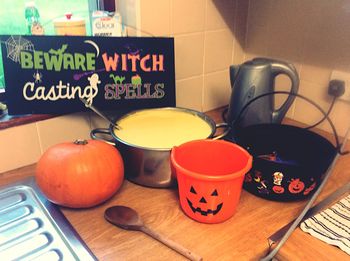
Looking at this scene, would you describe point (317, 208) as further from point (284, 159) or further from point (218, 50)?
point (218, 50)

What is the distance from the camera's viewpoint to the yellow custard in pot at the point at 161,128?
812mm

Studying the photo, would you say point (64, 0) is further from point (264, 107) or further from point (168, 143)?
point (264, 107)

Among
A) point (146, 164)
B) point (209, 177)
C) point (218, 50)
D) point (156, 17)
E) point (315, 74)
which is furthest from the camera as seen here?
point (218, 50)

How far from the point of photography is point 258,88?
966 millimetres

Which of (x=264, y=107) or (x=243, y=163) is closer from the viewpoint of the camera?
(x=243, y=163)

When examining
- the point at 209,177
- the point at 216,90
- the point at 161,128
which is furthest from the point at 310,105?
the point at 209,177

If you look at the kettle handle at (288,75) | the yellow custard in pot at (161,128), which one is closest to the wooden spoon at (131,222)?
the yellow custard in pot at (161,128)

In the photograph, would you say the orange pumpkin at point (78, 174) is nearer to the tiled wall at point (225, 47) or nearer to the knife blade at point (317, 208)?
the tiled wall at point (225, 47)

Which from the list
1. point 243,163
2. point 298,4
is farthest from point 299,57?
point 243,163

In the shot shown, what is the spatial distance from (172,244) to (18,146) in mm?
498

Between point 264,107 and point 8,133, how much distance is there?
0.70 meters

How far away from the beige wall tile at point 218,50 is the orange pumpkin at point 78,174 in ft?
1.92

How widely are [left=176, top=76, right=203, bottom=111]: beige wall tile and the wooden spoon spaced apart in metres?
0.52

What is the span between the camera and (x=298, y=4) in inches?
41.6
